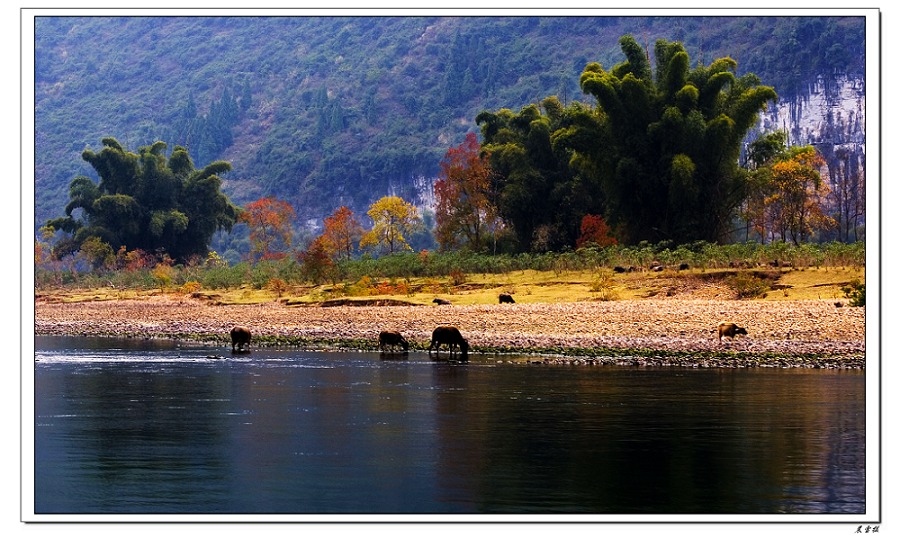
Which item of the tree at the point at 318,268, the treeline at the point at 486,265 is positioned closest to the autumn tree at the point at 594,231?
the treeline at the point at 486,265

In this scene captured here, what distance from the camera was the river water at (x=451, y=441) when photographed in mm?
12570

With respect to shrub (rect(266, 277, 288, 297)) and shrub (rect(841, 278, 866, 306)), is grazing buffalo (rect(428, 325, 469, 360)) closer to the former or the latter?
shrub (rect(841, 278, 866, 306))

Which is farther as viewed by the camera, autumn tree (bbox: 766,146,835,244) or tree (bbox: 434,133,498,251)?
tree (bbox: 434,133,498,251)

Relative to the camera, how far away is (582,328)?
30984mm

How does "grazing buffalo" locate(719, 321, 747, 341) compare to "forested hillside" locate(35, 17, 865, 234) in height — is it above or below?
below

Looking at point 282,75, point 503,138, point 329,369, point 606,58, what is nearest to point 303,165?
point 282,75

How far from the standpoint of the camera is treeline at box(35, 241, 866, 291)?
132 ft

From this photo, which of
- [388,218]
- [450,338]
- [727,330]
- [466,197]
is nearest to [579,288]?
[450,338]

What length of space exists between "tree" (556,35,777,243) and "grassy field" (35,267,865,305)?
20.3ft

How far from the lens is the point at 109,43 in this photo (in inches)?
5802

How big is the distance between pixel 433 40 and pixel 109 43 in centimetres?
3762

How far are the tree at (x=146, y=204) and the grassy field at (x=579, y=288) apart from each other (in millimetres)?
25838

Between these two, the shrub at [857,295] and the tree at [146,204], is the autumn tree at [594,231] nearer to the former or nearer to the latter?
the shrub at [857,295]

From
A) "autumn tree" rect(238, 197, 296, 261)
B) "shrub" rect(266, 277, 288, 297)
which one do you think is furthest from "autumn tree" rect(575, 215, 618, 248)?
"autumn tree" rect(238, 197, 296, 261)
